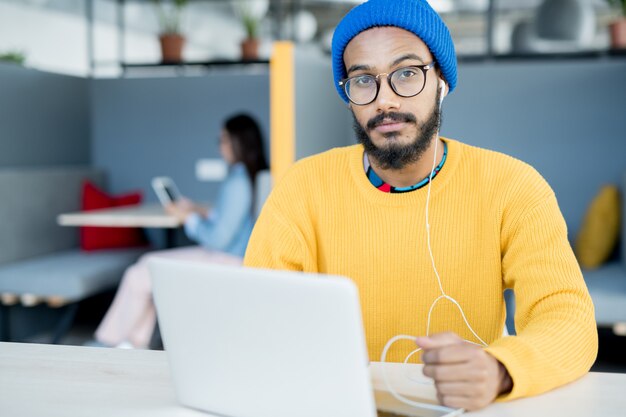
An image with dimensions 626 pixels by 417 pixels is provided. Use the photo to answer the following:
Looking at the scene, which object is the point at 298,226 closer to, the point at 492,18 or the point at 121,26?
the point at 492,18

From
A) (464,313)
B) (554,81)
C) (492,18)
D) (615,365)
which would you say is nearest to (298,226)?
(464,313)

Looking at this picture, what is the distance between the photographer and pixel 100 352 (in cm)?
104

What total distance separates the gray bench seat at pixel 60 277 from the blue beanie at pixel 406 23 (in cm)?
225

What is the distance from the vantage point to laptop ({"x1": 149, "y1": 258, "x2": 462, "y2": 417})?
2.22 ft

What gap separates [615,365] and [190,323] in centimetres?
273

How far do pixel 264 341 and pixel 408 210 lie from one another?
58 cm

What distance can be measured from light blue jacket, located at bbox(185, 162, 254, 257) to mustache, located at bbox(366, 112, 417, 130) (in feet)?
6.24

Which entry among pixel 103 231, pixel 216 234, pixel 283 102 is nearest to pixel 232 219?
pixel 216 234

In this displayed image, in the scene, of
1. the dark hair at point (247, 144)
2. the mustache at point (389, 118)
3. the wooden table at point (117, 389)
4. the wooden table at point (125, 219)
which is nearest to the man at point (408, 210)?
the mustache at point (389, 118)

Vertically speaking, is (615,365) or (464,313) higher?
(464,313)

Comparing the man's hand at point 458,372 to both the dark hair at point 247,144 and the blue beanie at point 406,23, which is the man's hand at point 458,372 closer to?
the blue beanie at point 406,23

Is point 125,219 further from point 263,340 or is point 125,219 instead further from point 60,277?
point 263,340


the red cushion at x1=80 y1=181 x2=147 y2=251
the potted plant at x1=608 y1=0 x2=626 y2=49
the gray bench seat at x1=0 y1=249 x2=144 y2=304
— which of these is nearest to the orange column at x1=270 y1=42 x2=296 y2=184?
the gray bench seat at x1=0 y1=249 x2=144 y2=304

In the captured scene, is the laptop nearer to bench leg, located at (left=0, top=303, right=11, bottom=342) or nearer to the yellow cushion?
the yellow cushion
